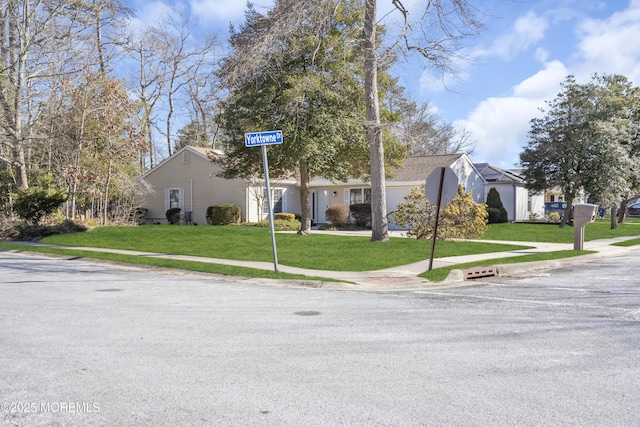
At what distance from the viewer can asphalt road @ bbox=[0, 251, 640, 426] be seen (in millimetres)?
4336

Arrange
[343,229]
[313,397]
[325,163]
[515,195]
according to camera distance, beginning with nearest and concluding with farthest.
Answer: [313,397], [325,163], [343,229], [515,195]

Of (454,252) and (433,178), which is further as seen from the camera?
(454,252)

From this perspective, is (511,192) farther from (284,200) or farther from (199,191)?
(199,191)

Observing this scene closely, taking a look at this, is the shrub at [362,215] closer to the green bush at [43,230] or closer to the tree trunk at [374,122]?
the tree trunk at [374,122]

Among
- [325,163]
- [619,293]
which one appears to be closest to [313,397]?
[619,293]

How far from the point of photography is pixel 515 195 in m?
41.3

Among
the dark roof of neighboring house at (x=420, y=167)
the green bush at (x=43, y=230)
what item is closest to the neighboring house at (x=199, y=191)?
the dark roof of neighboring house at (x=420, y=167)

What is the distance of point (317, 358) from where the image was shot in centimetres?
585

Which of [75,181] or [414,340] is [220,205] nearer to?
[75,181]

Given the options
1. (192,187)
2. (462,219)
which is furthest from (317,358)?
(192,187)

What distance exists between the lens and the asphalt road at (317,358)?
4336 millimetres

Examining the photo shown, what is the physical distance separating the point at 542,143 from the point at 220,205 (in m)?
19.2

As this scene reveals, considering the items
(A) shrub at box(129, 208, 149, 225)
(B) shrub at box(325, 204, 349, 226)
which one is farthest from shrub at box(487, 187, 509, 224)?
(A) shrub at box(129, 208, 149, 225)

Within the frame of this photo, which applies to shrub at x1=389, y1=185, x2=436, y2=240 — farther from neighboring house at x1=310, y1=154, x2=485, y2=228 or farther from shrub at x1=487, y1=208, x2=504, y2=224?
shrub at x1=487, y1=208, x2=504, y2=224
